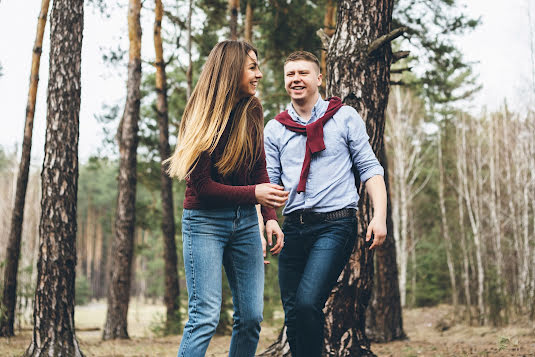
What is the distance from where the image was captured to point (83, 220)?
53.8 meters

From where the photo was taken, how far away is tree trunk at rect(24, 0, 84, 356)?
594 cm

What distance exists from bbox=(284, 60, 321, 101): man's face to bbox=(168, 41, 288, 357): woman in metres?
0.60

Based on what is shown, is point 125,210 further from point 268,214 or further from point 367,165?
point 367,165

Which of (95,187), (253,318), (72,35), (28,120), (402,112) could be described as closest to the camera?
(253,318)

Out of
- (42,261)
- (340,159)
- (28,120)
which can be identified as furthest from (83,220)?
(340,159)

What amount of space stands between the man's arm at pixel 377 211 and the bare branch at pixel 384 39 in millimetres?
2330

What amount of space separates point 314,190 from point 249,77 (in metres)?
0.90

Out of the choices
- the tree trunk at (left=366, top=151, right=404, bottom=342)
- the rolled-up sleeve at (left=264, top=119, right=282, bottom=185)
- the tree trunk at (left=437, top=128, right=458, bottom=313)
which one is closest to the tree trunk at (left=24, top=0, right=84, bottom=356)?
the rolled-up sleeve at (left=264, top=119, right=282, bottom=185)

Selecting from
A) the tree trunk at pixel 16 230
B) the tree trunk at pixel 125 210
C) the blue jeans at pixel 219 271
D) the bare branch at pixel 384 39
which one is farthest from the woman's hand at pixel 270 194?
the tree trunk at pixel 16 230

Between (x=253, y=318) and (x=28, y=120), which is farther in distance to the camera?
(x=28, y=120)

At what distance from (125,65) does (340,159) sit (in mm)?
11952

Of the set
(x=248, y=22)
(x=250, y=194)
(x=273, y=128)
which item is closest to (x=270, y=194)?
(x=250, y=194)

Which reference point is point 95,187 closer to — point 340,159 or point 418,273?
point 418,273

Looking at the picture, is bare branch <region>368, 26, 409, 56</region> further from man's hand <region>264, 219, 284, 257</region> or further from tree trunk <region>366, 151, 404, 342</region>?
tree trunk <region>366, 151, 404, 342</region>
